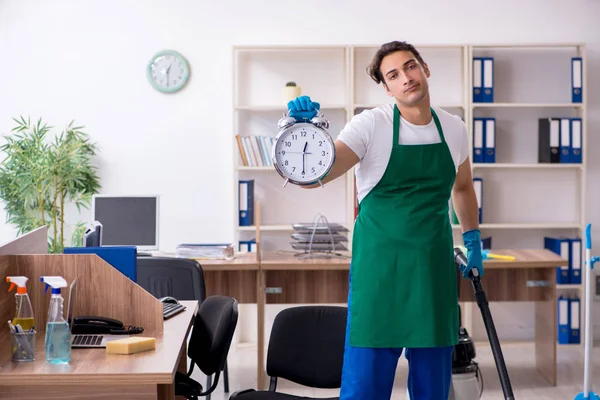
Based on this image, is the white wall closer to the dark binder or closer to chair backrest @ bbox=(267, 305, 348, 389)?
the dark binder

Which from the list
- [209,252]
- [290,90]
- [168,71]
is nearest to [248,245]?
[209,252]

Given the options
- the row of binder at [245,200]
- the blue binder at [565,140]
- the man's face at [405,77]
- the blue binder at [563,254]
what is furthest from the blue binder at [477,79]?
the man's face at [405,77]

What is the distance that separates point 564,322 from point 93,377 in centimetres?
434

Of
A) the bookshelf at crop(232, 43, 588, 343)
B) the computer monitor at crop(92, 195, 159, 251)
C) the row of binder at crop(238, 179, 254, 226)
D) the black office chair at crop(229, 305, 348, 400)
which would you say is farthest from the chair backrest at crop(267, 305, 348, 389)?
the bookshelf at crop(232, 43, 588, 343)

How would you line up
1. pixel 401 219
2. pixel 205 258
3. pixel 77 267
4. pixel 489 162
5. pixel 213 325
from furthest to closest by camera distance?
1. pixel 489 162
2. pixel 205 258
3. pixel 213 325
4. pixel 77 267
5. pixel 401 219

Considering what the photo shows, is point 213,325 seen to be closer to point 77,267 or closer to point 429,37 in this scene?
point 77,267

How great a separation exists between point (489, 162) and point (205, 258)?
2223mm

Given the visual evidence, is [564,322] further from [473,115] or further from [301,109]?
[301,109]

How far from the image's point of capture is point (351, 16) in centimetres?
594

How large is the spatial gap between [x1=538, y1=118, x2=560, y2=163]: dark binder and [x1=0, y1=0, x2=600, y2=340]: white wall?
38 centimetres

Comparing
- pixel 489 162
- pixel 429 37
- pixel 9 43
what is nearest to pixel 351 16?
pixel 429 37

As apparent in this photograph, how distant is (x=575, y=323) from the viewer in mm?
5859

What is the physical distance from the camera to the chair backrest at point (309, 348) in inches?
122

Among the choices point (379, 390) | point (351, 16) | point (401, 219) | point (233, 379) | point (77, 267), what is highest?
point (351, 16)
